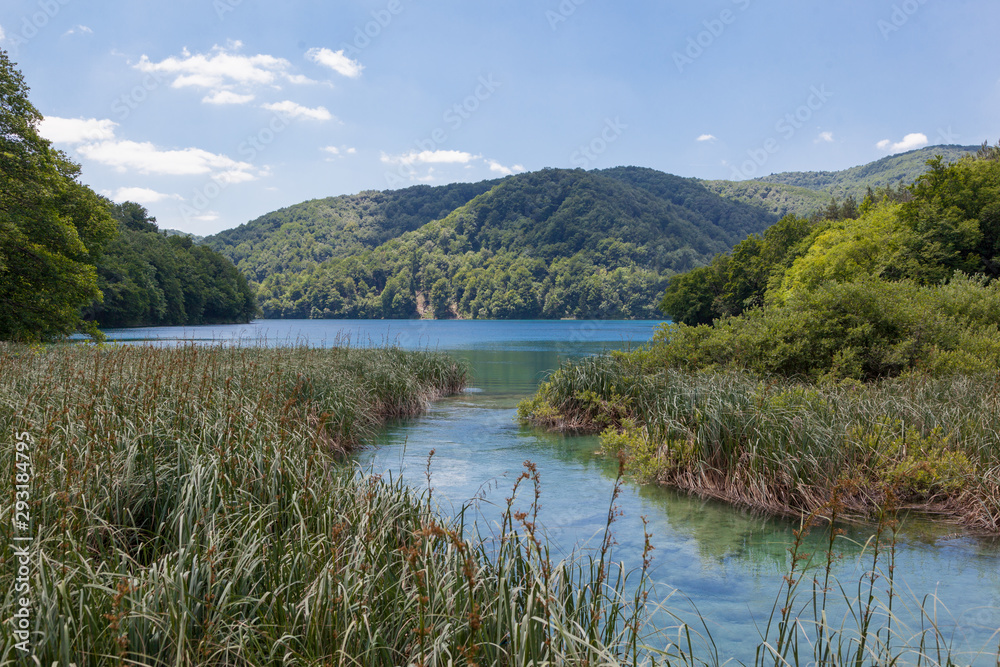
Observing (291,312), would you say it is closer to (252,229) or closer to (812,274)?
(252,229)

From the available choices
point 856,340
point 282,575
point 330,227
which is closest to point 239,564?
point 282,575

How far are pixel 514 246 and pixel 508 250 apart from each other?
1.69m

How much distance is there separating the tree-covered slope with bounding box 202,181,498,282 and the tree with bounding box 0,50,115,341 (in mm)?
107235

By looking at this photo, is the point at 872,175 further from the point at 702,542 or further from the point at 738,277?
the point at 702,542

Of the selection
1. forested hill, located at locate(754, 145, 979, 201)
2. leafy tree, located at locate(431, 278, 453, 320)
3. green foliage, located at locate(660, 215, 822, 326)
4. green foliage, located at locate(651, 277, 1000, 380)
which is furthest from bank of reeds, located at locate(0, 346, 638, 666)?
forested hill, located at locate(754, 145, 979, 201)

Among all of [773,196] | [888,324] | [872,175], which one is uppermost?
[872,175]

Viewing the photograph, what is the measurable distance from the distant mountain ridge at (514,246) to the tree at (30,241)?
8794 cm

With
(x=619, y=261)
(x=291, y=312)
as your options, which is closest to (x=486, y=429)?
(x=619, y=261)

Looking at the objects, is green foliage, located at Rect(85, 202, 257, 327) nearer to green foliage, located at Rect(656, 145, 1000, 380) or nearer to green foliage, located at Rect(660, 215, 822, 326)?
green foliage, located at Rect(656, 145, 1000, 380)

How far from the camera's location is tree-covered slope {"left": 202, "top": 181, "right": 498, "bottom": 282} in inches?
4894

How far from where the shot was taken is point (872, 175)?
496 feet

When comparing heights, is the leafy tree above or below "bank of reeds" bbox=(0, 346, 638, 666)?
above

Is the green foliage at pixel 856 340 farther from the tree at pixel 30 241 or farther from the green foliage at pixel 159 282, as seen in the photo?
the green foliage at pixel 159 282

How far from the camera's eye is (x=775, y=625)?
429 centimetres
